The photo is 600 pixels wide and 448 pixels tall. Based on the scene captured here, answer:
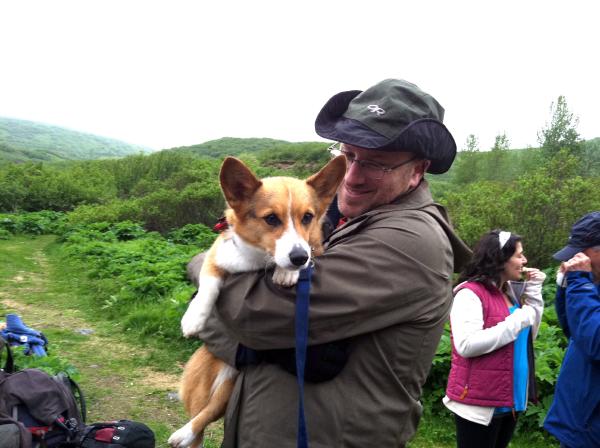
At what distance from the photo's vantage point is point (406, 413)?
1.90 m

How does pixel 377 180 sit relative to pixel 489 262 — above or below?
above

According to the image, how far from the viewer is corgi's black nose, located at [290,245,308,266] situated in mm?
1950

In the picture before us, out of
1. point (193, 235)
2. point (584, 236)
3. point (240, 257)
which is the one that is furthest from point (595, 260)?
point (193, 235)

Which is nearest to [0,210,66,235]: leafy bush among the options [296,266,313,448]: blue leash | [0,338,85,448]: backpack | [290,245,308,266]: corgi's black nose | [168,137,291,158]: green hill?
[0,338,85,448]: backpack

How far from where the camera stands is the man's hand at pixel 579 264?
11.0 ft

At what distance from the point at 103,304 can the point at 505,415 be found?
25.3ft

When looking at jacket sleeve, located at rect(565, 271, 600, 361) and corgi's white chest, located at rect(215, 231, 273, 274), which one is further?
jacket sleeve, located at rect(565, 271, 600, 361)

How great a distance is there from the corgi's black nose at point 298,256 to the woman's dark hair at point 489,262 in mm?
2411

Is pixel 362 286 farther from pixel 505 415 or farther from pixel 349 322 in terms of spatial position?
pixel 505 415

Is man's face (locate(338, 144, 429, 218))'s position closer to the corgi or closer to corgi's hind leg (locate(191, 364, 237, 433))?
the corgi

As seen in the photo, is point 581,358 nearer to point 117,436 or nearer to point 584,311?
point 584,311

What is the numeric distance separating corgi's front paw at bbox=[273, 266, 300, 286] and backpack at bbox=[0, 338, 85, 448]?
2.16m

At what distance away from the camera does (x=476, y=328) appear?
3738mm

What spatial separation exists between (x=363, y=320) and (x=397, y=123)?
829 millimetres
